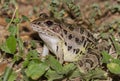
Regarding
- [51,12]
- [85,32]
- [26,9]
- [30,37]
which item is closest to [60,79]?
[85,32]

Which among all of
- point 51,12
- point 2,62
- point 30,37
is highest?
point 51,12

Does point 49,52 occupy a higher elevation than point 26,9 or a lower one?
lower

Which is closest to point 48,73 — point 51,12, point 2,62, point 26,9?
point 2,62

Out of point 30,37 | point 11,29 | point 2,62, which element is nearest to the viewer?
point 11,29

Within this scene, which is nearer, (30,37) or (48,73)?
(48,73)

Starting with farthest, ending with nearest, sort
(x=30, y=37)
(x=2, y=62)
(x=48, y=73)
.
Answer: (x=30, y=37), (x=2, y=62), (x=48, y=73)

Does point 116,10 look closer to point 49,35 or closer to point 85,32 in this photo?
point 85,32
